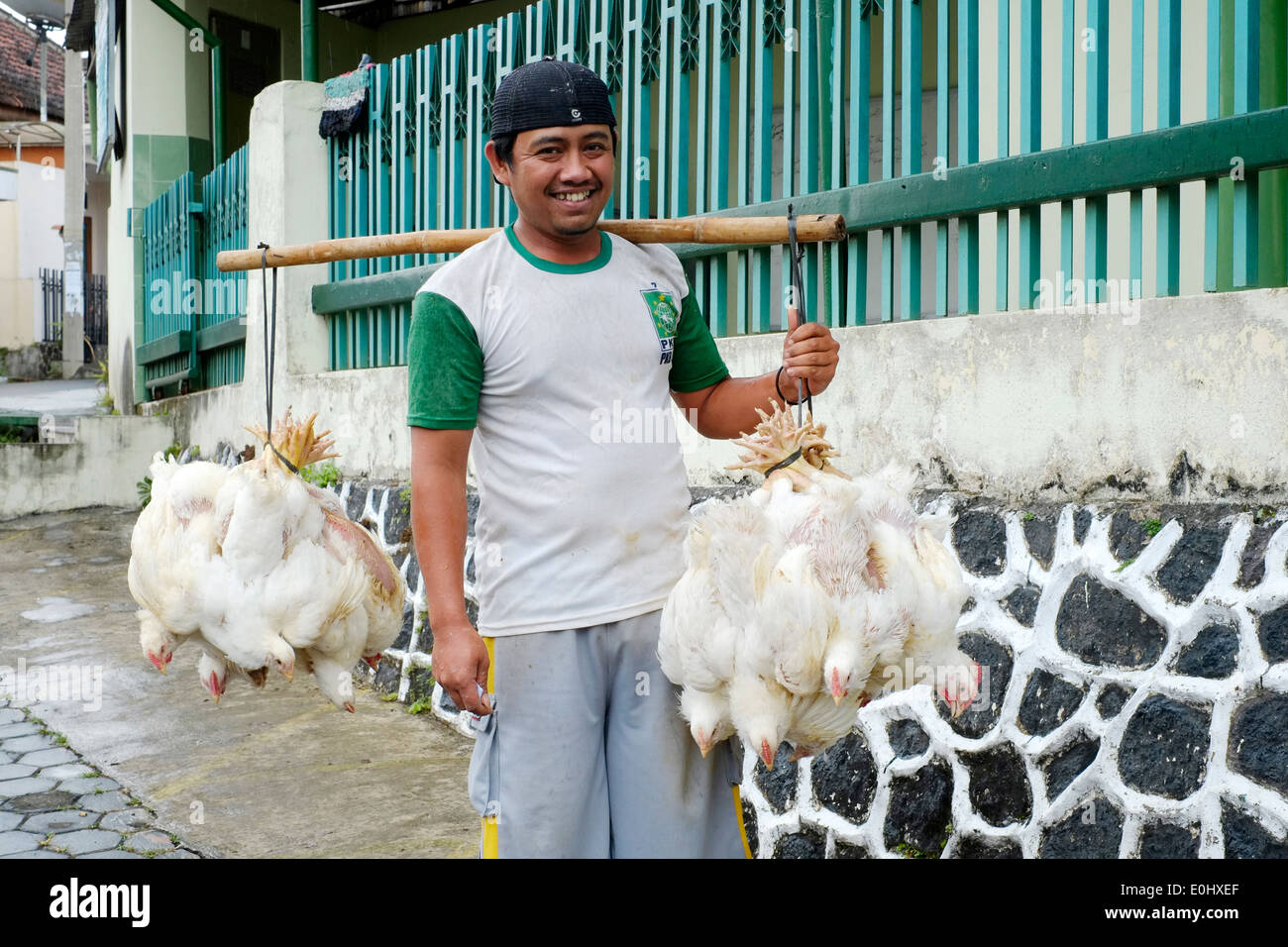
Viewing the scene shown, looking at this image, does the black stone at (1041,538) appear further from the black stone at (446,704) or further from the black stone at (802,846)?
the black stone at (446,704)

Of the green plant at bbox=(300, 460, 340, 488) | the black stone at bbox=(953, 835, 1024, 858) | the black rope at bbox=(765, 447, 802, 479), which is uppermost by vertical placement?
the black rope at bbox=(765, 447, 802, 479)

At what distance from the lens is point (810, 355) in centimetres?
270

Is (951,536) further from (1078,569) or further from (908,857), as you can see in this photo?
(908,857)

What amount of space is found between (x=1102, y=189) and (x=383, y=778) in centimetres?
357

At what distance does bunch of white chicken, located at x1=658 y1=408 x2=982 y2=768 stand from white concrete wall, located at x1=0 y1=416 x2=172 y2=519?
981 cm

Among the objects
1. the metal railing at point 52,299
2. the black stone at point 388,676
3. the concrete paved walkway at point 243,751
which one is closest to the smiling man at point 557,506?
the concrete paved walkway at point 243,751

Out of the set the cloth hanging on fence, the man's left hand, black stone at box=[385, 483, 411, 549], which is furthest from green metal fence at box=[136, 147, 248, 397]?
the man's left hand

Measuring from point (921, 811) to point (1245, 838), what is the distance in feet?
3.31

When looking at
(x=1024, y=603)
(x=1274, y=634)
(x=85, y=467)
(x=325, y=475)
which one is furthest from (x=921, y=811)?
(x=85, y=467)

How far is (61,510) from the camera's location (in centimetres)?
1104

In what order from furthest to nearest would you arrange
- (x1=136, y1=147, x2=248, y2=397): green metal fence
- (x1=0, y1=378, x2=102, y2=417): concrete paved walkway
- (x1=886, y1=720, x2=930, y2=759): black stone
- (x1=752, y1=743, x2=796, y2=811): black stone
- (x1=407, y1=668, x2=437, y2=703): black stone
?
1. (x1=0, y1=378, x2=102, y2=417): concrete paved walkway
2. (x1=136, y1=147, x2=248, y2=397): green metal fence
3. (x1=407, y1=668, x2=437, y2=703): black stone
4. (x1=752, y1=743, x2=796, y2=811): black stone
5. (x1=886, y1=720, x2=930, y2=759): black stone

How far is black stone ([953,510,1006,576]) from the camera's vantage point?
3701mm

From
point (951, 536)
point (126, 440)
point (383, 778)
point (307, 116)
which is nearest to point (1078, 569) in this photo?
point (951, 536)

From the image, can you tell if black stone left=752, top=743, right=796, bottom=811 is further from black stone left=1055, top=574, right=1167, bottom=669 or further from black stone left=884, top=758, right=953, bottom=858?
black stone left=1055, top=574, right=1167, bottom=669
